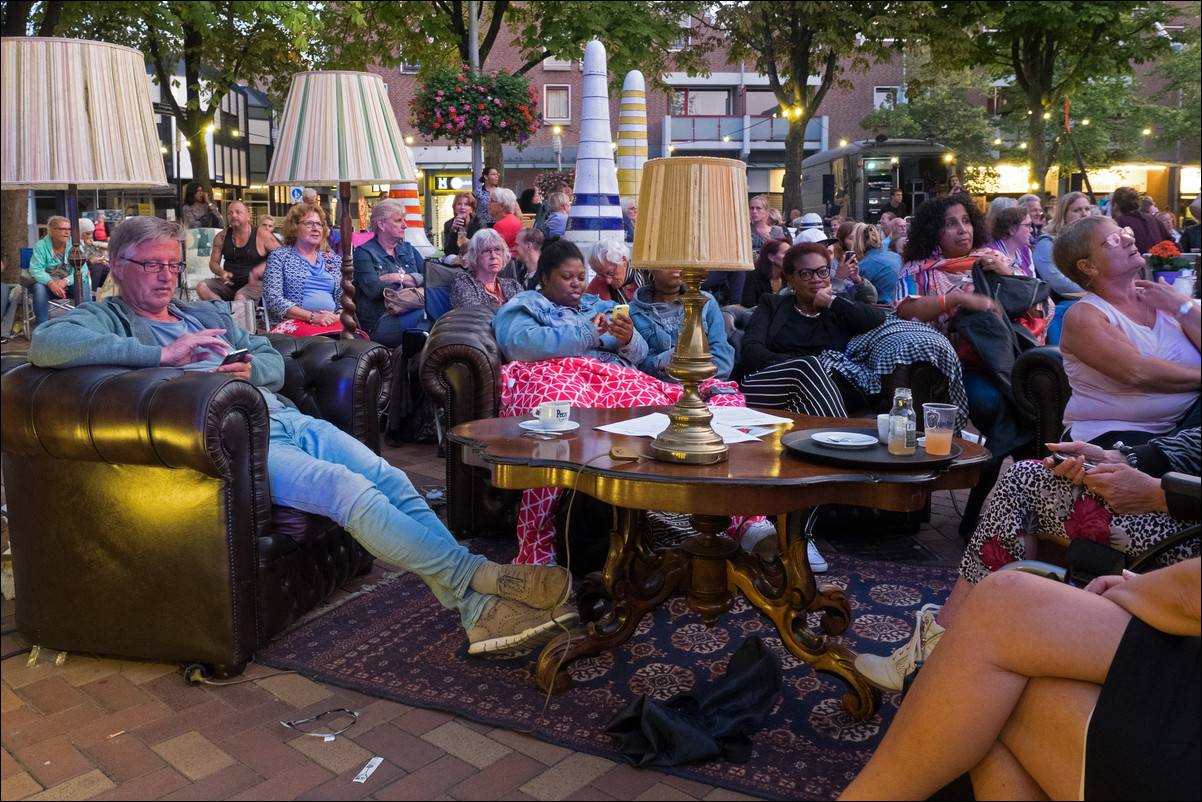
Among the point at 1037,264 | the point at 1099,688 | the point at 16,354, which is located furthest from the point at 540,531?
the point at 1037,264

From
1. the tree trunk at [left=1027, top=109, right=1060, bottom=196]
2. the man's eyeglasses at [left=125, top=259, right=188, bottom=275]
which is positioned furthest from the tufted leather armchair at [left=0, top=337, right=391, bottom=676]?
the tree trunk at [left=1027, top=109, right=1060, bottom=196]

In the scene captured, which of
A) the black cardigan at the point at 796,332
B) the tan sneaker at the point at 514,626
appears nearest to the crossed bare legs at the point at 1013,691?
the tan sneaker at the point at 514,626

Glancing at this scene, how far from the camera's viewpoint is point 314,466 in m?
2.88

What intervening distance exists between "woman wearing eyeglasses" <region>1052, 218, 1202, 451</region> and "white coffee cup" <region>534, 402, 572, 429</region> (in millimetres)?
1387

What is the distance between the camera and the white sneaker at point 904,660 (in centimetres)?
219

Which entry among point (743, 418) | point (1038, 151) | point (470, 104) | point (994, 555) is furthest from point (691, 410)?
point (1038, 151)

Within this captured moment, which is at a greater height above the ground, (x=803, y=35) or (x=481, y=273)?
(x=803, y=35)

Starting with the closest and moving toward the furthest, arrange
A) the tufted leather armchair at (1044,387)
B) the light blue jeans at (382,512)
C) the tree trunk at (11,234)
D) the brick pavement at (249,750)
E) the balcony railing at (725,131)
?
the brick pavement at (249,750)
the light blue jeans at (382,512)
the tufted leather armchair at (1044,387)
the tree trunk at (11,234)
the balcony railing at (725,131)

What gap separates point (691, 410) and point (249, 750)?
52.2 inches

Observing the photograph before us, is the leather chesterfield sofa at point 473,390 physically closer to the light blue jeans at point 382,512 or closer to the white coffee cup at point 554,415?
the light blue jeans at point 382,512

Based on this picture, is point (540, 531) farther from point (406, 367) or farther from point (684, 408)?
point (406, 367)

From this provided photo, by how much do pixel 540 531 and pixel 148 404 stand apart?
1.35 meters

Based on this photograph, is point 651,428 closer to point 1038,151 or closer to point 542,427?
point 542,427

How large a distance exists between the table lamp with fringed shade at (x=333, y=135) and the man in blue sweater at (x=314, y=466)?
1099 millimetres
